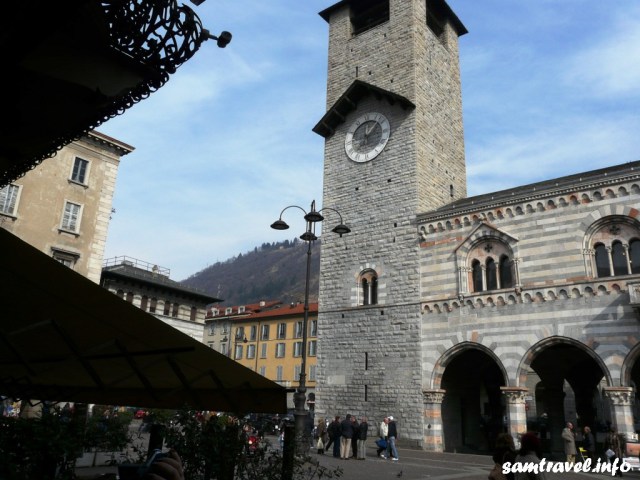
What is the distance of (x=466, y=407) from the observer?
2223 cm

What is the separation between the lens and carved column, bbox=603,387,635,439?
1645cm

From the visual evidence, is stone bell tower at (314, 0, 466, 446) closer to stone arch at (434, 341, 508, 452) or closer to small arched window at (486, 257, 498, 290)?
stone arch at (434, 341, 508, 452)

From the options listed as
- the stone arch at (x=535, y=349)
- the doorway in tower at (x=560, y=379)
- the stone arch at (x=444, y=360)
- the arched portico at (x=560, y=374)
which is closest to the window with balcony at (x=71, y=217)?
the stone arch at (x=444, y=360)

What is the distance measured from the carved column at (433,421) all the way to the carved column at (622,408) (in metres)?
5.88

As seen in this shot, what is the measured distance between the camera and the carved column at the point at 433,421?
20.1 m

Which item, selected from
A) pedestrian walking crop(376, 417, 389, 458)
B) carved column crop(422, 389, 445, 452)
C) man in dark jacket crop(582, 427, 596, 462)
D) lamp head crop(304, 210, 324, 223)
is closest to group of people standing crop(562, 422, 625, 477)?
man in dark jacket crop(582, 427, 596, 462)

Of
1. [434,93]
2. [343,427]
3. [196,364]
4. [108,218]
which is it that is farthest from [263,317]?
[196,364]

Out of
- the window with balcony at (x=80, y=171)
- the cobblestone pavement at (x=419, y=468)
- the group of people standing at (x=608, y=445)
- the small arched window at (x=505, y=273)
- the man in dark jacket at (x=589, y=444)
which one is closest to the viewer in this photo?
the cobblestone pavement at (x=419, y=468)

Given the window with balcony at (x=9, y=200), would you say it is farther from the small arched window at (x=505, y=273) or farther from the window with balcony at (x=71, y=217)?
the small arched window at (x=505, y=273)

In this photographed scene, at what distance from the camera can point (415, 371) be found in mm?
21031

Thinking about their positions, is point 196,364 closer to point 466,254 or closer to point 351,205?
point 466,254

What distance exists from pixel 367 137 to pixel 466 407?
1337 cm

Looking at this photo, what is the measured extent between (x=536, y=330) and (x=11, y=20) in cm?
1902

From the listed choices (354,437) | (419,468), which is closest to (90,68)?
(419,468)
